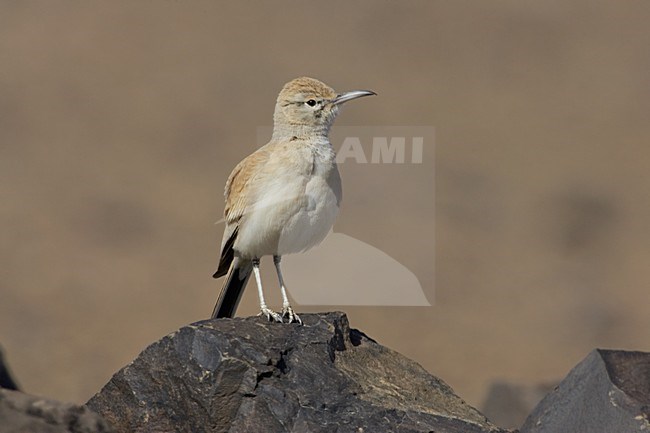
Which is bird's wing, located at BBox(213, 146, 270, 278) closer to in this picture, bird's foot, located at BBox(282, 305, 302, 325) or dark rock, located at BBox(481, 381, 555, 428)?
bird's foot, located at BBox(282, 305, 302, 325)

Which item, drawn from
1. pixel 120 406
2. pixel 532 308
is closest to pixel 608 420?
pixel 120 406

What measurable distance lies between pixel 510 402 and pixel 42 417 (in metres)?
6.68

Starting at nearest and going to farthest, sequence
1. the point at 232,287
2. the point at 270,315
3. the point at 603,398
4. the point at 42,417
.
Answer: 1. the point at 42,417
2. the point at 603,398
3. the point at 270,315
4. the point at 232,287

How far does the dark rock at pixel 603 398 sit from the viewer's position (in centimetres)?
828

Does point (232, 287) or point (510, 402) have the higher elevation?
point (232, 287)

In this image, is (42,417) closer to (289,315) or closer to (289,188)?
(289,315)

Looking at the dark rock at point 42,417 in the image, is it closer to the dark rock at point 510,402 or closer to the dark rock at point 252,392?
the dark rock at point 252,392

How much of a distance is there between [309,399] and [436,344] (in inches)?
457

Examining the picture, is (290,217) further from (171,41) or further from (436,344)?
(171,41)

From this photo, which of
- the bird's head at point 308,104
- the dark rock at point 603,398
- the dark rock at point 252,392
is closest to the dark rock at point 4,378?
the dark rock at point 252,392

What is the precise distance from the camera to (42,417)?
6.50m

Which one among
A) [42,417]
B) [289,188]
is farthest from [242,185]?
[42,417]

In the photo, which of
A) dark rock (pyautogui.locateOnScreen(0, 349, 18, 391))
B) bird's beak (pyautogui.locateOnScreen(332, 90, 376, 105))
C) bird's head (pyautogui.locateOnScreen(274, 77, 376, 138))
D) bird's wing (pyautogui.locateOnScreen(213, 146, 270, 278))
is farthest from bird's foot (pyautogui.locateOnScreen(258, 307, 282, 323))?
dark rock (pyautogui.locateOnScreen(0, 349, 18, 391))

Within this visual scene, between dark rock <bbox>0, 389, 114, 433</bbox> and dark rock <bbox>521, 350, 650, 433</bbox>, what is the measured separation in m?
3.01
